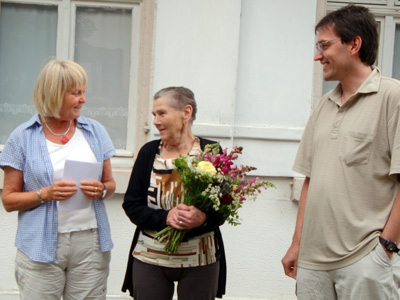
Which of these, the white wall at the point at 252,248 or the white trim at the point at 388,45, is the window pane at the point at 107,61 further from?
→ the white trim at the point at 388,45

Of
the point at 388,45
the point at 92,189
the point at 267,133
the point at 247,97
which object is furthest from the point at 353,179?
the point at 388,45

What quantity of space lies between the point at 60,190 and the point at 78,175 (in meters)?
0.13

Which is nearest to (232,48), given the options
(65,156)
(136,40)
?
(136,40)

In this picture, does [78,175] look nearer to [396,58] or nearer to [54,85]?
[54,85]

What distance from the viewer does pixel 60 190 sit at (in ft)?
9.59

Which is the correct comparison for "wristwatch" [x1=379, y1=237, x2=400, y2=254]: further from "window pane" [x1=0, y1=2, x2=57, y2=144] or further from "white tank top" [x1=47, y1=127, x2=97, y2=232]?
"window pane" [x1=0, y1=2, x2=57, y2=144]

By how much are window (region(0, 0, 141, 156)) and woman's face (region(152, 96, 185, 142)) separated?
6.32 ft

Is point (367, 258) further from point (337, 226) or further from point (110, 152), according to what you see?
point (110, 152)

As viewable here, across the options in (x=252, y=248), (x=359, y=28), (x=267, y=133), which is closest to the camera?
(x=359, y=28)

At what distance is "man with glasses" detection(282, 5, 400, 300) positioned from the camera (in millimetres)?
2514

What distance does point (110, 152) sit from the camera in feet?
10.8

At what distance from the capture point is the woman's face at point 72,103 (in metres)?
3.02

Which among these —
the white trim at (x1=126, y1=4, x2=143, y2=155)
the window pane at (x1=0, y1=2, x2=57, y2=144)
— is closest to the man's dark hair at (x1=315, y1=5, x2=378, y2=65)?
the white trim at (x1=126, y1=4, x2=143, y2=155)

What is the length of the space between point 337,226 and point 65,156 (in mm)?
1496
